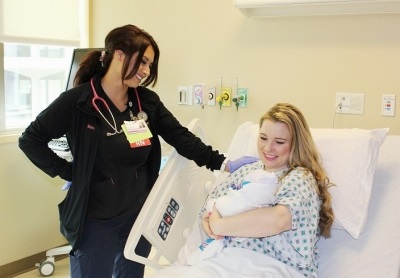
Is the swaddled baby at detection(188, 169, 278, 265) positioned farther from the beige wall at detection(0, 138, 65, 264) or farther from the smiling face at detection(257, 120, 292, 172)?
the beige wall at detection(0, 138, 65, 264)

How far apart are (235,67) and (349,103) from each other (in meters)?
0.71

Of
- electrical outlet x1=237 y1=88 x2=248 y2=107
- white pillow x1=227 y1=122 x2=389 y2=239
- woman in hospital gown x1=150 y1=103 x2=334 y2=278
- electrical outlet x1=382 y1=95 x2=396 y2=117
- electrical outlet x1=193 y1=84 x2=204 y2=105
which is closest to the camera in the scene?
woman in hospital gown x1=150 y1=103 x2=334 y2=278

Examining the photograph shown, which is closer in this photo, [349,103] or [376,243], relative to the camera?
[376,243]

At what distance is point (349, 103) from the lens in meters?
2.49

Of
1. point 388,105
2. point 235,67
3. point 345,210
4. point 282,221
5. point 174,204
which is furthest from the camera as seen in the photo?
point 235,67

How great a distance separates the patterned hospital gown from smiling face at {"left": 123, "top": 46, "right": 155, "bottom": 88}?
70 centimetres

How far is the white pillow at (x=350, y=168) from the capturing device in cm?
184


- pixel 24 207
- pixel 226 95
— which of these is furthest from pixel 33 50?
pixel 226 95

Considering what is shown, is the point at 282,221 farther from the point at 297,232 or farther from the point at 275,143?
the point at 275,143

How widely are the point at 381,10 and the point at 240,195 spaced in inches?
52.1

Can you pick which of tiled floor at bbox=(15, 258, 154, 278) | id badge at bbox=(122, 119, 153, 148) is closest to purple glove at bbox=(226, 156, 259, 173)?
id badge at bbox=(122, 119, 153, 148)

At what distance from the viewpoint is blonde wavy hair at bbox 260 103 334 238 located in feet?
5.76

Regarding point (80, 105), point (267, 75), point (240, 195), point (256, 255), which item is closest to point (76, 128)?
point (80, 105)

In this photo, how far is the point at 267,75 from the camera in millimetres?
2715
